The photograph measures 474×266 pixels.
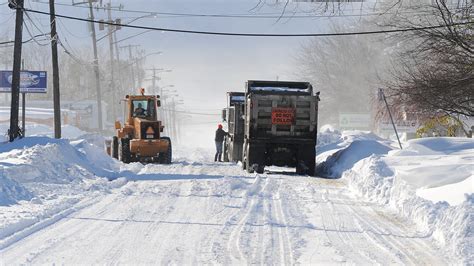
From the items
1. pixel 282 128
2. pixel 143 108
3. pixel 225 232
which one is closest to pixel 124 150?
pixel 143 108

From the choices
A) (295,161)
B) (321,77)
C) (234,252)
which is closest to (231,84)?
(321,77)

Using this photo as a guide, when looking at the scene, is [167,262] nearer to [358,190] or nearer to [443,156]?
[358,190]

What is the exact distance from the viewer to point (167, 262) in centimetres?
801

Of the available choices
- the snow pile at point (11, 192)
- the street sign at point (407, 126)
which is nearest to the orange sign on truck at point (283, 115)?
the snow pile at point (11, 192)

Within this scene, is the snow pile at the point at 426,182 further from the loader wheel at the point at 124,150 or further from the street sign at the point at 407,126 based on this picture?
the street sign at the point at 407,126

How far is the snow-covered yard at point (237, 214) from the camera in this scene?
859 cm

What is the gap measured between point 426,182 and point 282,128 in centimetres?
888

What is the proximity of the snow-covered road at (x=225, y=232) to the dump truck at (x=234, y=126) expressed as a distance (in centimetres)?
1338

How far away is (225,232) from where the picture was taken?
33.0ft

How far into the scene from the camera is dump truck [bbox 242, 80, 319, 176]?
21.8 m

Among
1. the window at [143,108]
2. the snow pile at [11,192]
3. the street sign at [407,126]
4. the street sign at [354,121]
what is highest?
the window at [143,108]

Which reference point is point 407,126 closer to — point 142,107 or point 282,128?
point 142,107

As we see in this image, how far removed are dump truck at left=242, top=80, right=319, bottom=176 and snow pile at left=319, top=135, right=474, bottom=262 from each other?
4.08ft

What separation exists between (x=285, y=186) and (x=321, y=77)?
250 feet
